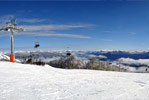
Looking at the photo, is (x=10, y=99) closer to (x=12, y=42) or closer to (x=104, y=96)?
(x=104, y=96)

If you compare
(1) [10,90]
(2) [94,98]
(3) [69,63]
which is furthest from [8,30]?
(3) [69,63]

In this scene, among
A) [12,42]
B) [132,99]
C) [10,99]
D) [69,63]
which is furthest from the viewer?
[69,63]

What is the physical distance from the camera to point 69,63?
101 m

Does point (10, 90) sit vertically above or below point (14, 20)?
below

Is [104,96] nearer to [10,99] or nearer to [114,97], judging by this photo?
[114,97]

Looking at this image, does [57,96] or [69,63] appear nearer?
[57,96]

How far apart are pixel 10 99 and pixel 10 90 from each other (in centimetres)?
143

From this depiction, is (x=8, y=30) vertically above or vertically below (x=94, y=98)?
above

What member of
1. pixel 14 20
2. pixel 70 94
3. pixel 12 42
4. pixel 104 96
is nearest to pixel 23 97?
pixel 70 94

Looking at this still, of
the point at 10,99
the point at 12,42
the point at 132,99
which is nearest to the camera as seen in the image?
the point at 10,99

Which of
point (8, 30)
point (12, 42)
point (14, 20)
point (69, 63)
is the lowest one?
point (69, 63)

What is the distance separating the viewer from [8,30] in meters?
20.3

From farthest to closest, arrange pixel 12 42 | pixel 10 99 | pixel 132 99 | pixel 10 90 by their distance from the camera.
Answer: pixel 12 42 < pixel 10 90 < pixel 132 99 < pixel 10 99

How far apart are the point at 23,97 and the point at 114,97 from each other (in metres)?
4.15
